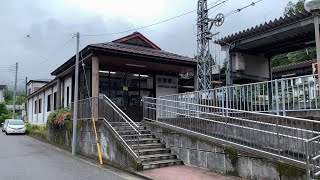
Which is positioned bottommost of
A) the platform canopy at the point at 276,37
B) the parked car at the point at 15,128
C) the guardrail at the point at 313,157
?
the parked car at the point at 15,128

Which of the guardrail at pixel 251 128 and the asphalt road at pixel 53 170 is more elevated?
the guardrail at pixel 251 128

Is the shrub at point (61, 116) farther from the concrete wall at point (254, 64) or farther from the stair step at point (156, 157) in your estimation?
the concrete wall at point (254, 64)

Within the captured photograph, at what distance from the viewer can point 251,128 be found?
28.0ft

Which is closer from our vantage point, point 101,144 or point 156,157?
point 156,157

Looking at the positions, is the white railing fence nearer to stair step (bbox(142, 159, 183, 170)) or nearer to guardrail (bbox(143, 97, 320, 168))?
guardrail (bbox(143, 97, 320, 168))

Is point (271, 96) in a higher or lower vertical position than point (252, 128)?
higher

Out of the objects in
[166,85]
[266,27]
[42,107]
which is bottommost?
[42,107]

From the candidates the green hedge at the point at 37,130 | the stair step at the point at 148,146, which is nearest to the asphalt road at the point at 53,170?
the stair step at the point at 148,146

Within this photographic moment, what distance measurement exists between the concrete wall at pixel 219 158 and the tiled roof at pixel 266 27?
4.70m

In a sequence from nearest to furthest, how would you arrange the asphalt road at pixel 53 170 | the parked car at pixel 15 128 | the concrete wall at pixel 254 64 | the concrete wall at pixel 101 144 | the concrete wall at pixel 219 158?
the concrete wall at pixel 219 158 < the asphalt road at pixel 53 170 < the concrete wall at pixel 101 144 < the concrete wall at pixel 254 64 < the parked car at pixel 15 128

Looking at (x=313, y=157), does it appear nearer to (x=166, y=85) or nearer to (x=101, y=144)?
(x=101, y=144)

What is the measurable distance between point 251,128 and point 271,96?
59.4 inches

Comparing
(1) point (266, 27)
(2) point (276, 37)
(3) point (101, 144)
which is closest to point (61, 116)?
(3) point (101, 144)

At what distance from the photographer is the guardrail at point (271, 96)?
8.33m
